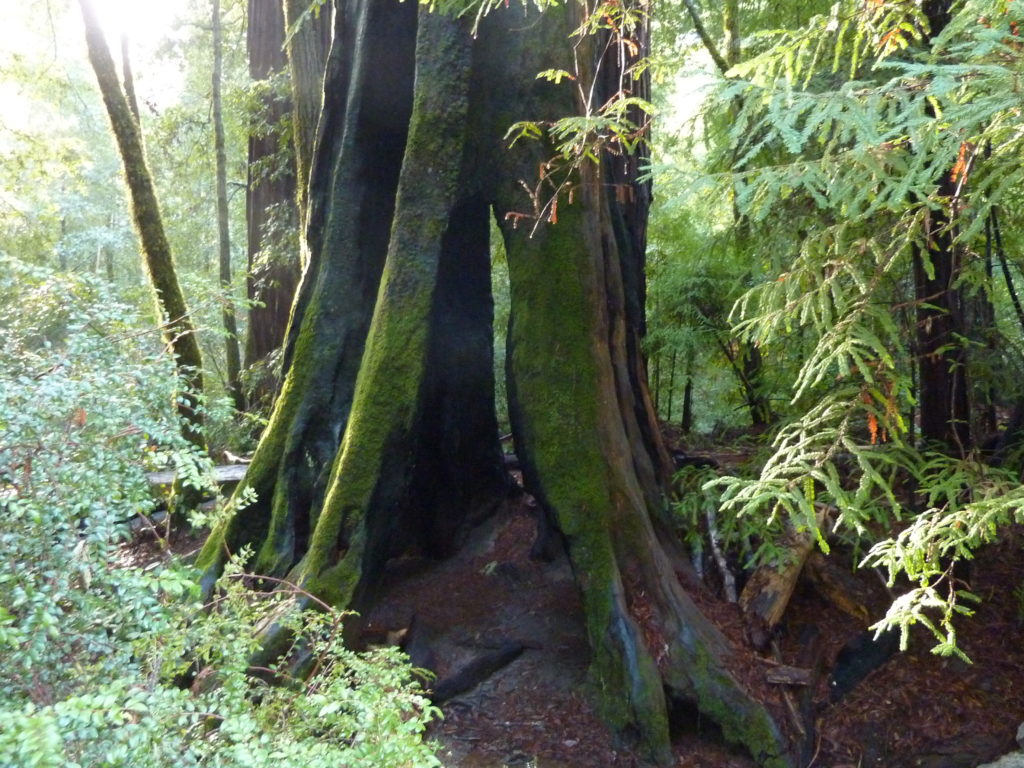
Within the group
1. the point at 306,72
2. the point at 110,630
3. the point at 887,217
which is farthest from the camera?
the point at 306,72

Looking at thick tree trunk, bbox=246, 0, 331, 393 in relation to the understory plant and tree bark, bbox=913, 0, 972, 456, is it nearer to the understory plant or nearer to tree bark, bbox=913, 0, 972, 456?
the understory plant

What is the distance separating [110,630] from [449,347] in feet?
14.6

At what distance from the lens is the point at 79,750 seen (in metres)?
2.21

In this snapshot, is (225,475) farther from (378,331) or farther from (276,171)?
(378,331)

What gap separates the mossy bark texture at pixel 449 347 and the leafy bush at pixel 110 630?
1.88 metres

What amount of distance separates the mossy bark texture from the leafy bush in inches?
74.1

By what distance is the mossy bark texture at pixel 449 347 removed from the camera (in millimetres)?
5227

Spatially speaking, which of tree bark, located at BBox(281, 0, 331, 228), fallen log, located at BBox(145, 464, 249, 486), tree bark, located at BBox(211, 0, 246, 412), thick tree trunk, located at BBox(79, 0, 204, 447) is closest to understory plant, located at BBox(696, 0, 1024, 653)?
tree bark, located at BBox(281, 0, 331, 228)

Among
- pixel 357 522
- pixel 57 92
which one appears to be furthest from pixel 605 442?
pixel 57 92

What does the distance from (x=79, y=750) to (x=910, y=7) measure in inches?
195

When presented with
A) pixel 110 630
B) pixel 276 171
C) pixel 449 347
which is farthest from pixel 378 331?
pixel 276 171

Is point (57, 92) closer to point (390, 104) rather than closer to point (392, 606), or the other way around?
point (390, 104)

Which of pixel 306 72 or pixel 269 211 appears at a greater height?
pixel 306 72

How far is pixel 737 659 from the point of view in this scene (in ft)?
17.8
